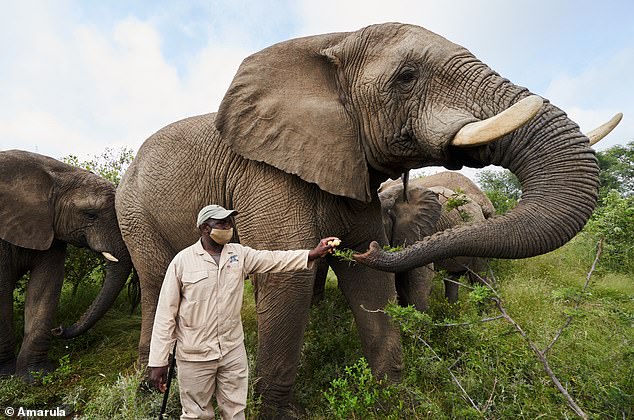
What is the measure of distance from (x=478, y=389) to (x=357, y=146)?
2038mm

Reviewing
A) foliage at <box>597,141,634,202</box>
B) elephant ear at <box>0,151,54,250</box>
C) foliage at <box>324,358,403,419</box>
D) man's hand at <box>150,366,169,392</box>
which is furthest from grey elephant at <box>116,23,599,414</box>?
foliage at <box>597,141,634,202</box>

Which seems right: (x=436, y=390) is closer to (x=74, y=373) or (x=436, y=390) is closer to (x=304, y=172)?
(x=304, y=172)

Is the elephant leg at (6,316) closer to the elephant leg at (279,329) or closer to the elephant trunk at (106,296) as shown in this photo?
the elephant trunk at (106,296)

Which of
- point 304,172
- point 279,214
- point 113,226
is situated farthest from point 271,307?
point 113,226

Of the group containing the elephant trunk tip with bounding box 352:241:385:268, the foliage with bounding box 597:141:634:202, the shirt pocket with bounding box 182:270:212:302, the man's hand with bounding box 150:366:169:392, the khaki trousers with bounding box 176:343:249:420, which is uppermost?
the elephant trunk tip with bounding box 352:241:385:268

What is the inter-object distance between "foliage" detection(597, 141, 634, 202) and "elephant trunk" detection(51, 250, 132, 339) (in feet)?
80.4

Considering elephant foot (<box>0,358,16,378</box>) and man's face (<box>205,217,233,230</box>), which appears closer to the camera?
man's face (<box>205,217,233,230</box>)

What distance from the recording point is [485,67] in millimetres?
2908

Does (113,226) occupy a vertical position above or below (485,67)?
below

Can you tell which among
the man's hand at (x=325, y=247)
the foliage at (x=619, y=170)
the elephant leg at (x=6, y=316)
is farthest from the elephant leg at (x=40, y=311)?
the foliage at (x=619, y=170)

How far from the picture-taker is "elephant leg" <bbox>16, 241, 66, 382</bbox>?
17.6 ft

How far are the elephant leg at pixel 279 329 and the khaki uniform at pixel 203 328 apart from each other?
0.58 m

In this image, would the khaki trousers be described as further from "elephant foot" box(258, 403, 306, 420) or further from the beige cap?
the beige cap

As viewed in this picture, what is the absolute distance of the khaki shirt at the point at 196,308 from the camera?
8.69 feet
